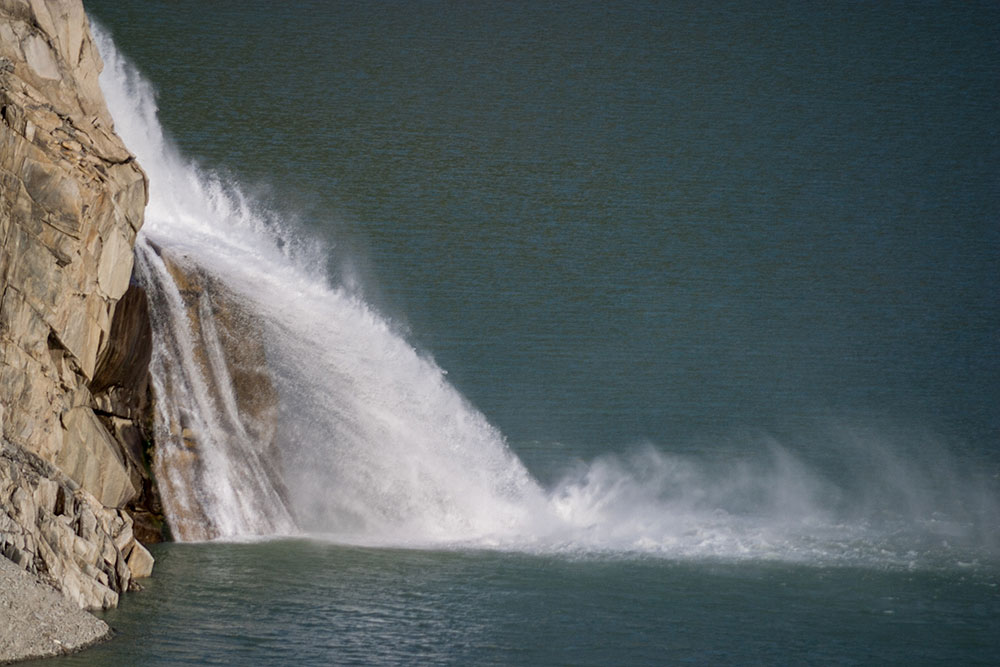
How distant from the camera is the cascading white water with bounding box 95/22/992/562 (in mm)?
21875

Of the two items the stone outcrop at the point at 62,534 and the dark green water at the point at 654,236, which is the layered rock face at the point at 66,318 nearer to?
the stone outcrop at the point at 62,534

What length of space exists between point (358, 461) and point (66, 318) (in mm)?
7313

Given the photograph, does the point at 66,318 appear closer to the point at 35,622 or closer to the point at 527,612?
the point at 35,622

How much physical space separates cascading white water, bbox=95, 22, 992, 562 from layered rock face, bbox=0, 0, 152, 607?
1.20 m

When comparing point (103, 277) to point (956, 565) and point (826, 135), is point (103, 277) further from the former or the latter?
point (826, 135)

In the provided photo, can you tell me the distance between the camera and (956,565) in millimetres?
20656

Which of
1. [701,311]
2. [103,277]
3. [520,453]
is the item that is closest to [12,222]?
[103,277]

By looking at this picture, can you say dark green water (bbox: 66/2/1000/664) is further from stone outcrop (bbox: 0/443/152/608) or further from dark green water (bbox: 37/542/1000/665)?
stone outcrop (bbox: 0/443/152/608)

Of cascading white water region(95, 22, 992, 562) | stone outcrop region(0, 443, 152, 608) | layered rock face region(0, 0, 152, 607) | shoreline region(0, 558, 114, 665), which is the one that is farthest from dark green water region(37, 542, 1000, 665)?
cascading white water region(95, 22, 992, 562)

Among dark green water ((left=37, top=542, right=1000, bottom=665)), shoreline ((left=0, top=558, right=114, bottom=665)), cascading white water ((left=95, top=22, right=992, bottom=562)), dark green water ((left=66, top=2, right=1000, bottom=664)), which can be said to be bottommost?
shoreline ((left=0, top=558, right=114, bottom=665))

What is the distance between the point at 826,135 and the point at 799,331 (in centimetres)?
1082

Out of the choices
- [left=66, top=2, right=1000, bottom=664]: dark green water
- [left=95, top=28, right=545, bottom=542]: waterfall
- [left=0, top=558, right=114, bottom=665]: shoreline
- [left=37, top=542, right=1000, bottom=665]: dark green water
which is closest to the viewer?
[left=0, top=558, right=114, bottom=665]: shoreline

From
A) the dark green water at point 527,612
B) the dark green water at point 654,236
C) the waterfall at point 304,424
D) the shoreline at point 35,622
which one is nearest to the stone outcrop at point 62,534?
the dark green water at point 527,612

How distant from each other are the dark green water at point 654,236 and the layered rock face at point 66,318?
1.44m
